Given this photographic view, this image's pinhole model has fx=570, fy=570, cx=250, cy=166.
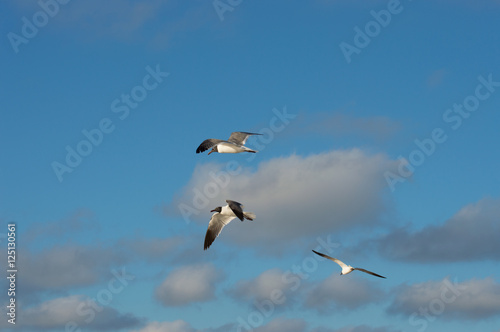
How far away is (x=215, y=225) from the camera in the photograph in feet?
153

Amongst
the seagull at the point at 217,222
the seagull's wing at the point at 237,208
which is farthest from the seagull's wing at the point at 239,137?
the seagull's wing at the point at 237,208

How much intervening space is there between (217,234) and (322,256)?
30.5 feet

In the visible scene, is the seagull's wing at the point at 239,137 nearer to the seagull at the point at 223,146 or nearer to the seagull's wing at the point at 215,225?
the seagull at the point at 223,146

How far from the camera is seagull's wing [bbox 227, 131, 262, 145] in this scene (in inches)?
1837

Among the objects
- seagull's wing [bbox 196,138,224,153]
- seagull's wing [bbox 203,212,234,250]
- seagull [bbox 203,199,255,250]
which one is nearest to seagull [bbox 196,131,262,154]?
seagull's wing [bbox 196,138,224,153]

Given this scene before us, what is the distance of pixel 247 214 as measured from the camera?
1699 inches

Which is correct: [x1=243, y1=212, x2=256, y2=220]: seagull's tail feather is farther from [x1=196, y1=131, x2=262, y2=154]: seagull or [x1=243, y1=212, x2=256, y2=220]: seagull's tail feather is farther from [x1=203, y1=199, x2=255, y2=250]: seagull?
[x1=196, y1=131, x2=262, y2=154]: seagull

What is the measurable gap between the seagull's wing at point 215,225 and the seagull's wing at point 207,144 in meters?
6.17

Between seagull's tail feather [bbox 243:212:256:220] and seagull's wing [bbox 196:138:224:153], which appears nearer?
seagull's wing [bbox 196:138:224:153]

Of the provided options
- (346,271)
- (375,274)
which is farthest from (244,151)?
(375,274)

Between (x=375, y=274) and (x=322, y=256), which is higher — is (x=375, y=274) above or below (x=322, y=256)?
below

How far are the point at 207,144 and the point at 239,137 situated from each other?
4471 mm

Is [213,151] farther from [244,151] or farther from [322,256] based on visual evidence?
[322,256]

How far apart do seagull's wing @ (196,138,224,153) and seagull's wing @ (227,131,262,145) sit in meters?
2.30
